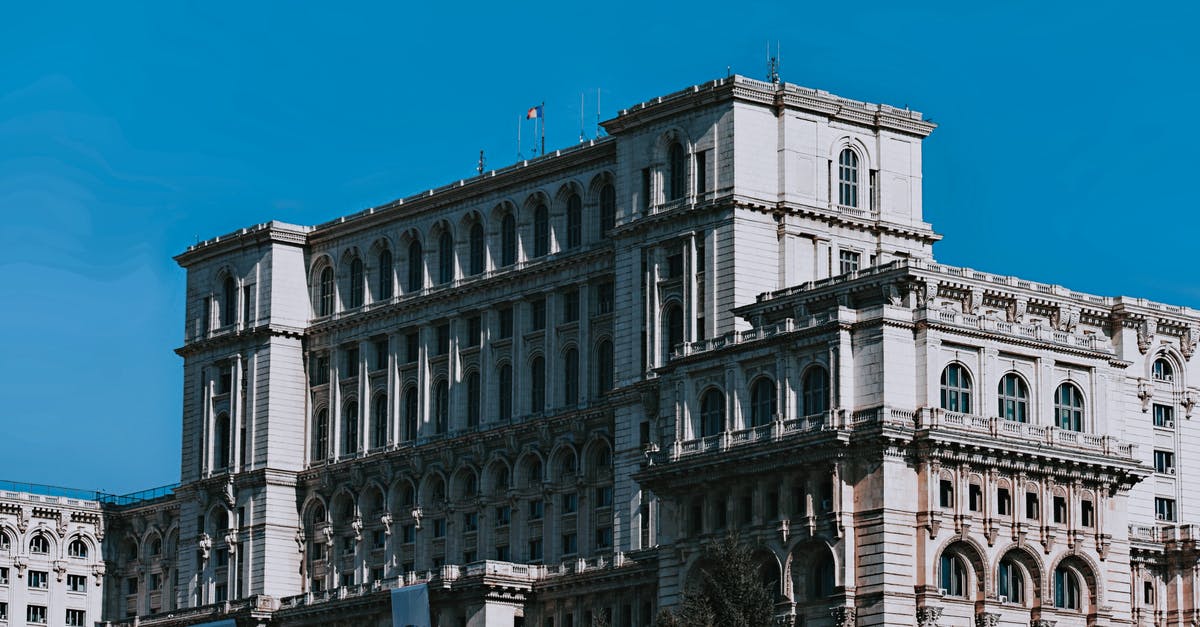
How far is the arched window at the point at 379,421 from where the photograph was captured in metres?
188

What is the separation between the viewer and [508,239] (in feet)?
599

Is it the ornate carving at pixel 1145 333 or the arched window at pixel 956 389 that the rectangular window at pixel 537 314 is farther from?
the arched window at pixel 956 389

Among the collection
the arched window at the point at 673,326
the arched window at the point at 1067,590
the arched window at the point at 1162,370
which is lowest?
the arched window at the point at 1067,590

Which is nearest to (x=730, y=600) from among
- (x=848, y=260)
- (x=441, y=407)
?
(x=848, y=260)

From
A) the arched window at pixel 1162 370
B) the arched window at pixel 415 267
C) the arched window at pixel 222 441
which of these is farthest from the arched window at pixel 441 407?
the arched window at pixel 1162 370

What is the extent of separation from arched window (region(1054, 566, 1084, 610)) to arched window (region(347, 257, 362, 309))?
59734 millimetres

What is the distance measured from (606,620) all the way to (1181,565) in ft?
104

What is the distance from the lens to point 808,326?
484 ft

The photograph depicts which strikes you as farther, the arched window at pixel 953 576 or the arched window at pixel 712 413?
the arched window at pixel 712 413

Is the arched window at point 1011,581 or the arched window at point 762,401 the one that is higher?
the arched window at point 762,401

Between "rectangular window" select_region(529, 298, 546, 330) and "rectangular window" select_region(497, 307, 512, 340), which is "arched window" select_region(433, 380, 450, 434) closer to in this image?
"rectangular window" select_region(497, 307, 512, 340)

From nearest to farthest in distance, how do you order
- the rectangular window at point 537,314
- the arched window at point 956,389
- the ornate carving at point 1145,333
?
the arched window at point 956,389
the ornate carving at point 1145,333
the rectangular window at point 537,314

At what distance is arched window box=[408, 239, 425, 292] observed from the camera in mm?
187625

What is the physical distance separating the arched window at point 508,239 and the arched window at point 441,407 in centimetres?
868
